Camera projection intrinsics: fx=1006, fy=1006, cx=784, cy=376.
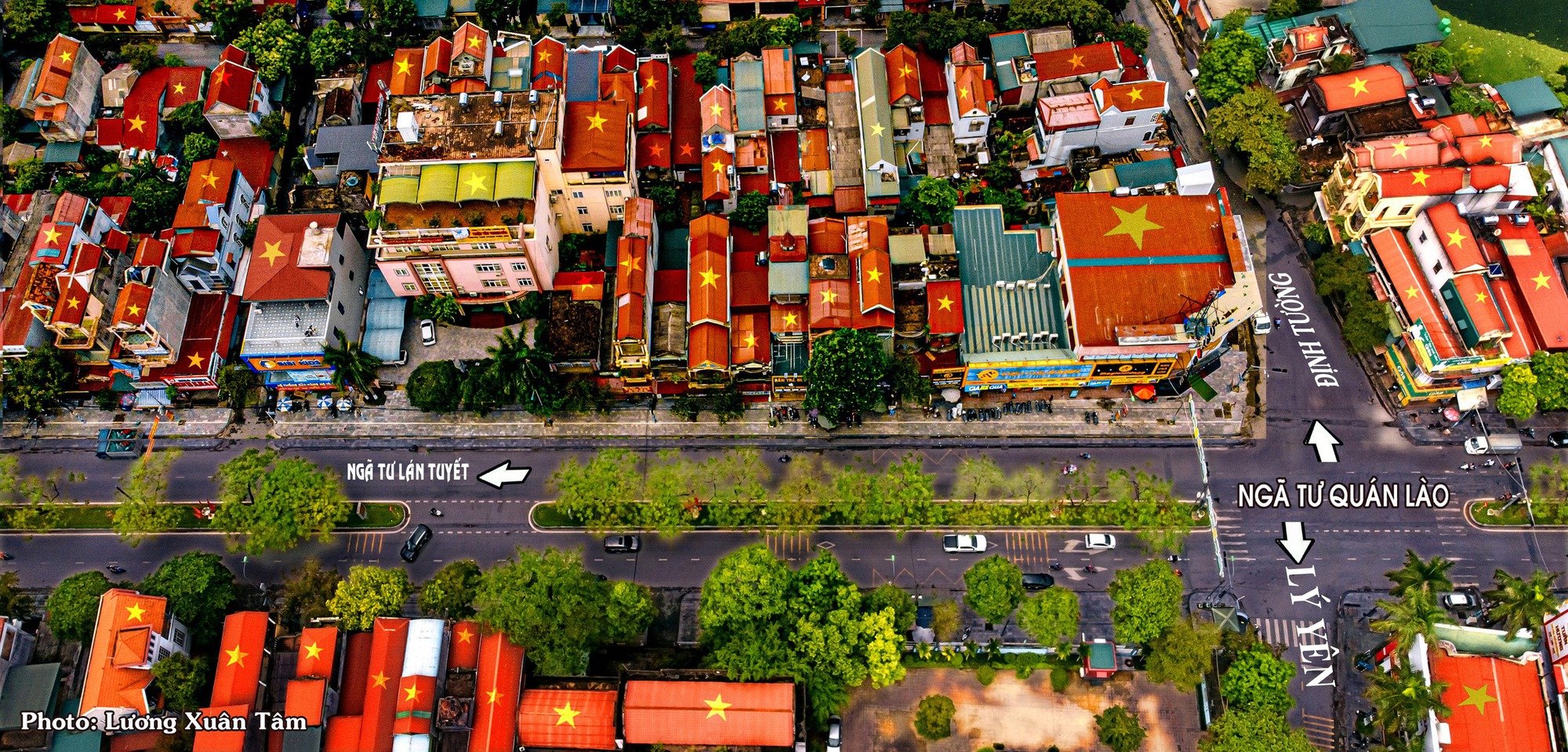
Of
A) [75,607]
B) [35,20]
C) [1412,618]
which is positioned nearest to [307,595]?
[75,607]

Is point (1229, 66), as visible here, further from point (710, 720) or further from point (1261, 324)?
point (710, 720)

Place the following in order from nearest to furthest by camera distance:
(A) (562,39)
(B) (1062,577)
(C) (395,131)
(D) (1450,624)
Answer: (D) (1450,624), (B) (1062,577), (C) (395,131), (A) (562,39)

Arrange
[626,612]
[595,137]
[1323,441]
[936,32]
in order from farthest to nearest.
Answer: [936,32]
[595,137]
[1323,441]
[626,612]

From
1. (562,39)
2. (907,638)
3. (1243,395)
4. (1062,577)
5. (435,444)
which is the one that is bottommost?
(907,638)

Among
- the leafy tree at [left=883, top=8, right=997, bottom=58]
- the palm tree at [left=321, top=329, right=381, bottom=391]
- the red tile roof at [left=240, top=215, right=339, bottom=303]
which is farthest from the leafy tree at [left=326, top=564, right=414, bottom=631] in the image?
the leafy tree at [left=883, top=8, right=997, bottom=58]

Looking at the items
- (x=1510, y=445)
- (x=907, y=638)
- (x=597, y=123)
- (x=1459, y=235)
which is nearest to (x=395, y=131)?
(x=597, y=123)

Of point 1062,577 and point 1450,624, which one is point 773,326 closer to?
point 1062,577

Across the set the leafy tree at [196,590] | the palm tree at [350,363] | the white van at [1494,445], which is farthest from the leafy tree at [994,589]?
the leafy tree at [196,590]
